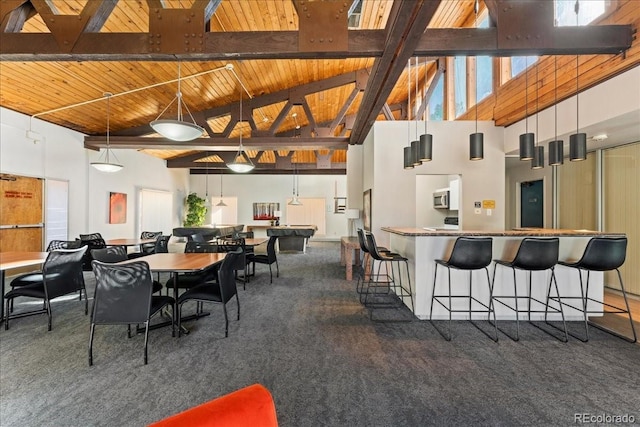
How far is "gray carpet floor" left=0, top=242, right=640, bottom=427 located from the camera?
1.80 meters

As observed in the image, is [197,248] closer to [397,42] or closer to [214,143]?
[214,143]

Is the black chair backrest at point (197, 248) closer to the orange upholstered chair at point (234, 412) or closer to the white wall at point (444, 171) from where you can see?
the white wall at point (444, 171)

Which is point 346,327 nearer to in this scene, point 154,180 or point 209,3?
point 209,3

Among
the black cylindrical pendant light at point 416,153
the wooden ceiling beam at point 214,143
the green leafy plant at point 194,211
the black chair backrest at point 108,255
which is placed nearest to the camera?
the black chair backrest at point 108,255

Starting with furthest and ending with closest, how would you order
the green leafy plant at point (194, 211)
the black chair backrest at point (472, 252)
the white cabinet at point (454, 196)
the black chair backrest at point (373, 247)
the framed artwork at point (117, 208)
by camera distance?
the green leafy plant at point (194, 211) → the framed artwork at point (117, 208) → the white cabinet at point (454, 196) → the black chair backrest at point (373, 247) → the black chair backrest at point (472, 252)

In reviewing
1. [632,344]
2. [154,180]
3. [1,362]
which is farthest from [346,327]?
[154,180]

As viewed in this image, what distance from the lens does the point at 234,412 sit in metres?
0.72

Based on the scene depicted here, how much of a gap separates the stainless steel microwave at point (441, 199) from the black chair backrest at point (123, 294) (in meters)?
5.82

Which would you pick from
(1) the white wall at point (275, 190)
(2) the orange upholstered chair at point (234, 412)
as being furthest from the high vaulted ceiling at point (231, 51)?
(1) the white wall at point (275, 190)

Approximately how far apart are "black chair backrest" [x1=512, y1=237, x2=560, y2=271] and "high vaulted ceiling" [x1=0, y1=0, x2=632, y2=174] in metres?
1.90

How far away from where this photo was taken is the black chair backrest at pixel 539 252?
9.45 ft

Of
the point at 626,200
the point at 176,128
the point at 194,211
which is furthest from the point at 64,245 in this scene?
the point at 626,200

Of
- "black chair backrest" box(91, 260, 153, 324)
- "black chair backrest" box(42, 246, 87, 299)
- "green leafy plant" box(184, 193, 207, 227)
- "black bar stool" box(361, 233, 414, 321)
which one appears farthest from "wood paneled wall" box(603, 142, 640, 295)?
"green leafy plant" box(184, 193, 207, 227)

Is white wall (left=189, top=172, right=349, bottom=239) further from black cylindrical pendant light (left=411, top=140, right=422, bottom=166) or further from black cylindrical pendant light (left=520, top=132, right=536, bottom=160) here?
black cylindrical pendant light (left=520, top=132, right=536, bottom=160)
